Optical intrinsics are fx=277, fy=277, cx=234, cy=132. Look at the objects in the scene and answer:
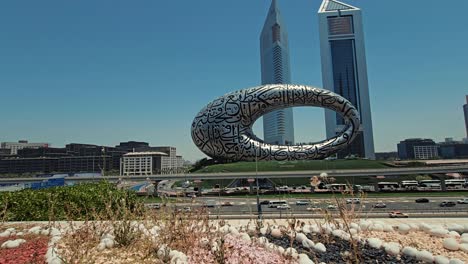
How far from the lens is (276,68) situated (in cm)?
14425

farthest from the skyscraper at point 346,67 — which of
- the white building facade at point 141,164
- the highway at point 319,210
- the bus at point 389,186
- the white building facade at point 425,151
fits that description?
the highway at point 319,210

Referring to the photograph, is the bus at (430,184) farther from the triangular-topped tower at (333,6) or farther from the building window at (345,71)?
the triangular-topped tower at (333,6)

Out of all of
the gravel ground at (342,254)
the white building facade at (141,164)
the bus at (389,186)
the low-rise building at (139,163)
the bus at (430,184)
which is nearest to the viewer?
Answer: the gravel ground at (342,254)

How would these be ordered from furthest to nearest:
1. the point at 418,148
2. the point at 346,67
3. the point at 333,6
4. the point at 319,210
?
the point at 333,6 → the point at 418,148 → the point at 346,67 → the point at 319,210

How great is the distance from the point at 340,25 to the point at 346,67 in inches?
876

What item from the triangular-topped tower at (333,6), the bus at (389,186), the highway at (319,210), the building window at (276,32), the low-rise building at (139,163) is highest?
the triangular-topped tower at (333,6)

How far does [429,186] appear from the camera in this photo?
34.8m

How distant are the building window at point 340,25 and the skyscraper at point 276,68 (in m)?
26.6

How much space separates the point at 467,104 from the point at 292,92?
6037 inches

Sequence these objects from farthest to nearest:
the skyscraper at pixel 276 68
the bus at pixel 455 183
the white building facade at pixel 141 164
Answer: the skyscraper at pixel 276 68, the white building facade at pixel 141 164, the bus at pixel 455 183

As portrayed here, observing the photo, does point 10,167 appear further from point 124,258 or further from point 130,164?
point 124,258

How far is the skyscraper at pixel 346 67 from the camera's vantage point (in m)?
118

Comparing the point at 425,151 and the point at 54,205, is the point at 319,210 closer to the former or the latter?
the point at 54,205

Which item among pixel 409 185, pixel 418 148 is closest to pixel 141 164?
pixel 409 185
